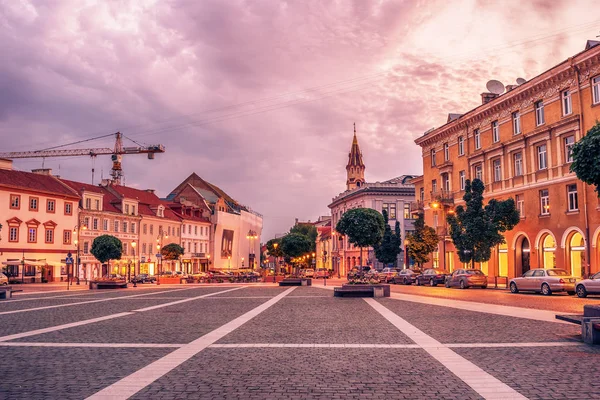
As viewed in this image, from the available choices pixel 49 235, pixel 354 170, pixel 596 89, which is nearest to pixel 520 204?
pixel 596 89

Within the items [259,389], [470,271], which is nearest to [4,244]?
[470,271]

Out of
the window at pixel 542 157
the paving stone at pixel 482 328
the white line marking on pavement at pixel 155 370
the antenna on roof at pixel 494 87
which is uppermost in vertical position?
the antenna on roof at pixel 494 87

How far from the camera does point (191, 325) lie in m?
14.3

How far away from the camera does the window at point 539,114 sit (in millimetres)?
37719

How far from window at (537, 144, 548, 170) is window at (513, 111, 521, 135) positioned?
2.99 metres

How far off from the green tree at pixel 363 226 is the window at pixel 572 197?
11865 mm

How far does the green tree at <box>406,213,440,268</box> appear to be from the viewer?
5381 cm

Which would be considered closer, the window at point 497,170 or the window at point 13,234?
the window at point 497,170

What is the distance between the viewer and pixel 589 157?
14.3 m

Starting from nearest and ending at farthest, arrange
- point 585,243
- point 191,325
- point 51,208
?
point 191,325
point 585,243
point 51,208

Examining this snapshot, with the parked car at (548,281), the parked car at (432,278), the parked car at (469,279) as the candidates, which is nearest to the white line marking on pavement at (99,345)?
the parked car at (548,281)

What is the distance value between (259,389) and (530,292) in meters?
27.1

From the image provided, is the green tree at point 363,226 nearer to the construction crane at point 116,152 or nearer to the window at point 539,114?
the window at point 539,114

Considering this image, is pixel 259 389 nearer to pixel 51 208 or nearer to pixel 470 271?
pixel 470 271
